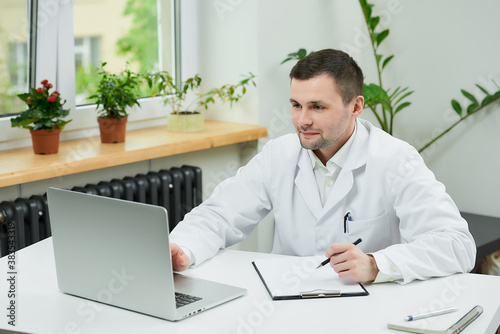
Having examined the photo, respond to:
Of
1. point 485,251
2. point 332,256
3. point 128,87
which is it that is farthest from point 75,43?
point 485,251

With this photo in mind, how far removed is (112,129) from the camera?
8.68 ft

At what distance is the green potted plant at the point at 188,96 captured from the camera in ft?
9.59

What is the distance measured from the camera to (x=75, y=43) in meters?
2.75

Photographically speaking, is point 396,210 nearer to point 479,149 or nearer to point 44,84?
point 44,84

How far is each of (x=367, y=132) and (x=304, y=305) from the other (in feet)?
2.31

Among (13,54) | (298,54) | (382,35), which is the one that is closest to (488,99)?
(382,35)

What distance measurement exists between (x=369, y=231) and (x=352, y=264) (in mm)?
354

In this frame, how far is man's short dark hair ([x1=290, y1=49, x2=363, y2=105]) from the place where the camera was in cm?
187

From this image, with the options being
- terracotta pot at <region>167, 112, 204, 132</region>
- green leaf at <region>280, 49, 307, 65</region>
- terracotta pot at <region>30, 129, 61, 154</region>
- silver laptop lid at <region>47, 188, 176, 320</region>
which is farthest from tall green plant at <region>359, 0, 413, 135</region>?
silver laptop lid at <region>47, 188, 176, 320</region>

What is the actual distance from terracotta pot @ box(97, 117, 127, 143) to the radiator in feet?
0.53

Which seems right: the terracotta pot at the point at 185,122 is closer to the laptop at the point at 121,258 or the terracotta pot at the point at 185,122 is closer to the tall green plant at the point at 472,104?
the tall green plant at the point at 472,104

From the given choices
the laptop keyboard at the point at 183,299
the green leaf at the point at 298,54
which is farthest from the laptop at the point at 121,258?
the green leaf at the point at 298,54

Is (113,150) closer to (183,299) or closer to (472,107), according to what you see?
(183,299)

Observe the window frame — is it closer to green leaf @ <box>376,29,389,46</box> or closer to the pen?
green leaf @ <box>376,29,389,46</box>
